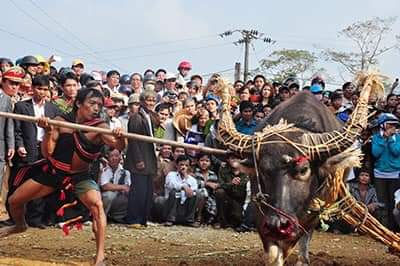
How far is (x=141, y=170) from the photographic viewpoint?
10.9 m

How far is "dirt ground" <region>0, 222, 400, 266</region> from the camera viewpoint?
8297 mm

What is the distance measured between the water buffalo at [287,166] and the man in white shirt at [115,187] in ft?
14.8

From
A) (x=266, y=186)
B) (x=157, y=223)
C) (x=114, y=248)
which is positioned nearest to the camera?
(x=266, y=186)

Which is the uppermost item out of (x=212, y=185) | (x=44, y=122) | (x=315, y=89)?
(x=315, y=89)

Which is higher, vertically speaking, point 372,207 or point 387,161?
point 387,161

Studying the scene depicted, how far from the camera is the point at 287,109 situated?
7.54 m

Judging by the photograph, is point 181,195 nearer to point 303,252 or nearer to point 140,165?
point 140,165

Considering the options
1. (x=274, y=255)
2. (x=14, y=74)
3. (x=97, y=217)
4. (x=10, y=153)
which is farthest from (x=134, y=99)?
(x=274, y=255)

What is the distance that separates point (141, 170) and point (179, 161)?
746mm

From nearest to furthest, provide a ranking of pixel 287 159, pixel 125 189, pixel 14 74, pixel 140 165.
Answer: pixel 287 159 → pixel 14 74 → pixel 140 165 → pixel 125 189

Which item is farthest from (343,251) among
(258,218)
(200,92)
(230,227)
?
(200,92)

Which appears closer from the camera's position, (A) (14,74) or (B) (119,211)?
(A) (14,74)

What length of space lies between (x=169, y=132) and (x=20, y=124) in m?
2.63

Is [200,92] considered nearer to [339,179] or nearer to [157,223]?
[157,223]
